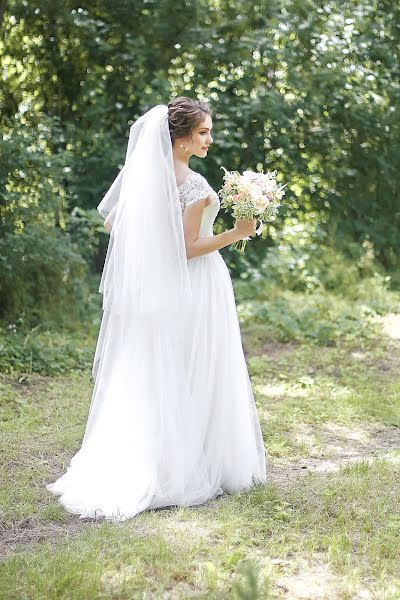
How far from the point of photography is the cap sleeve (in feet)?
14.1

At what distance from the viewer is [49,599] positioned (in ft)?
9.97

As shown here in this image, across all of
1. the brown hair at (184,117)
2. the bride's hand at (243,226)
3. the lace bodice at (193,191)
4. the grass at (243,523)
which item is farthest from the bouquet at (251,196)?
the grass at (243,523)

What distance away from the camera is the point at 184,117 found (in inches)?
172

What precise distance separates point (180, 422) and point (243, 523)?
693 mm

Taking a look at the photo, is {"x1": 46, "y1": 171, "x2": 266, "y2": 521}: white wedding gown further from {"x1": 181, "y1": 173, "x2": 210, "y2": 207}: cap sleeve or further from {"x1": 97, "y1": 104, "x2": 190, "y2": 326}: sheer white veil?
{"x1": 97, "y1": 104, "x2": 190, "y2": 326}: sheer white veil

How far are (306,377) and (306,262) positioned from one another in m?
4.22

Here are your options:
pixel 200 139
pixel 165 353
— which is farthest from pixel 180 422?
pixel 200 139

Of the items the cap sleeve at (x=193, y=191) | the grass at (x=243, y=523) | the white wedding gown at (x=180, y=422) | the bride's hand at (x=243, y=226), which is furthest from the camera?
the bride's hand at (x=243, y=226)

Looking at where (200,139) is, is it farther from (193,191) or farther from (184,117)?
(193,191)

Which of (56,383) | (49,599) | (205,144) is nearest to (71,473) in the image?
(49,599)

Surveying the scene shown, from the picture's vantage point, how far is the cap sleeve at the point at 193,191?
430 centimetres

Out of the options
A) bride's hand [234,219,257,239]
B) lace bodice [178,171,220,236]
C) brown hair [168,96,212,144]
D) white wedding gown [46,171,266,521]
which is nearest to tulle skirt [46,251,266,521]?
white wedding gown [46,171,266,521]

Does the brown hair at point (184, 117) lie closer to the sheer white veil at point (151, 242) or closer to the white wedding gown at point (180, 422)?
the sheer white veil at point (151, 242)

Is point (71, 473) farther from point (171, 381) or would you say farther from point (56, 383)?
point (56, 383)
